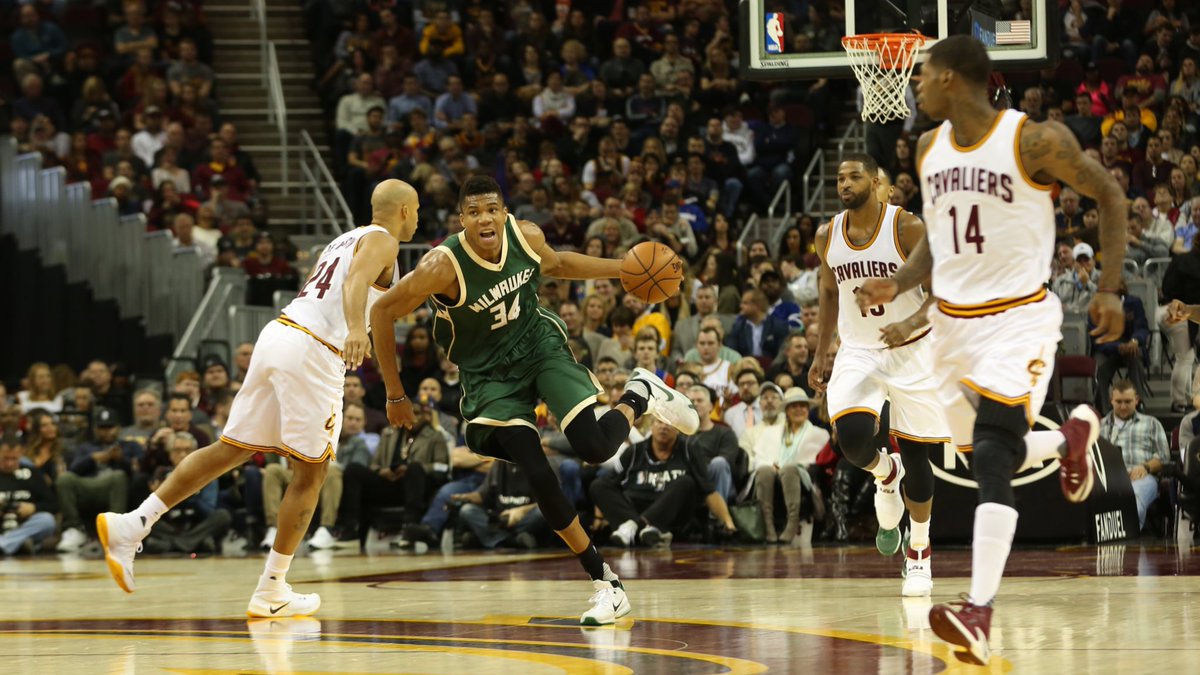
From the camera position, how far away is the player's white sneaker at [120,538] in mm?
8047

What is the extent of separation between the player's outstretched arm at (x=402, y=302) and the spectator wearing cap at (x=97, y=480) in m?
7.67

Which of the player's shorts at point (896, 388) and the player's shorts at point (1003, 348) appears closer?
the player's shorts at point (1003, 348)

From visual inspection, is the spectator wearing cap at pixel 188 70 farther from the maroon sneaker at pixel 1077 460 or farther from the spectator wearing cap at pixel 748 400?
the maroon sneaker at pixel 1077 460

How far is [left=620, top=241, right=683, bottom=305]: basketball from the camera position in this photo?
7738mm

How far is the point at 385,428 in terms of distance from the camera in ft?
49.5

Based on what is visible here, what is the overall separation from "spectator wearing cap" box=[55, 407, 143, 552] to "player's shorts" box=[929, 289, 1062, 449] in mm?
10127

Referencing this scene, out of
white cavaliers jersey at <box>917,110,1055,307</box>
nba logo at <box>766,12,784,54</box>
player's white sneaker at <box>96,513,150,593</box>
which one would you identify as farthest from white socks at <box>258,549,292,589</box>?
nba logo at <box>766,12,784,54</box>

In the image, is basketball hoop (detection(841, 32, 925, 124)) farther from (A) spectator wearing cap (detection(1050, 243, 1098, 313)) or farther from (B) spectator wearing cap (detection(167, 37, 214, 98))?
(B) spectator wearing cap (detection(167, 37, 214, 98))

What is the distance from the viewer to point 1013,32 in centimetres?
1198

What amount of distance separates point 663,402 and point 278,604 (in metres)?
2.14

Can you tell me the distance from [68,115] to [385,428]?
864 centimetres

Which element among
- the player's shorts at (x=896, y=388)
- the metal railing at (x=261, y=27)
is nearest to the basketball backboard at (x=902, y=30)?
the player's shorts at (x=896, y=388)

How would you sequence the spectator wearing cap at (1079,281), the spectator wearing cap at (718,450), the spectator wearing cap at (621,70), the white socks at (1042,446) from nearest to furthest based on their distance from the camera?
the white socks at (1042,446), the spectator wearing cap at (718,450), the spectator wearing cap at (1079,281), the spectator wearing cap at (621,70)

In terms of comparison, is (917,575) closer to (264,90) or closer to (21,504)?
(21,504)
